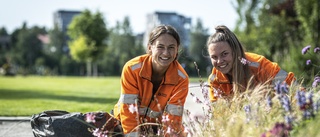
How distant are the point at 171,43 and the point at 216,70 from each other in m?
0.64

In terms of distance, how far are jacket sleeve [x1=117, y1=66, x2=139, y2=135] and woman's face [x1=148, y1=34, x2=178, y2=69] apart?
296 millimetres

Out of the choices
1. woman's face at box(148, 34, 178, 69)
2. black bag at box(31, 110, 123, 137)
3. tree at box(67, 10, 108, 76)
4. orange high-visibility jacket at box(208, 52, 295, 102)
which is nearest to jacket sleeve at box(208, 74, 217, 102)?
orange high-visibility jacket at box(208, 52, 295, 102)

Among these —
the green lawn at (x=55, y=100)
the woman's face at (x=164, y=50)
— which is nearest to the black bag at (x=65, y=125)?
the green lawn at (x=55, y=100)

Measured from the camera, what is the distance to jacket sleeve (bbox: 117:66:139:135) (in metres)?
3.70

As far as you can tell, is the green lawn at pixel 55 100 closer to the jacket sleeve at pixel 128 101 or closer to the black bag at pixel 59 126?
the jacket sleeve at pixel 128 101

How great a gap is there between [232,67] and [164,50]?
0.73 meters

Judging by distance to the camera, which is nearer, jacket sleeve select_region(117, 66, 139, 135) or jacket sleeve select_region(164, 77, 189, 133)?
jacket sleeve select_region(164, 77, 189, 133)

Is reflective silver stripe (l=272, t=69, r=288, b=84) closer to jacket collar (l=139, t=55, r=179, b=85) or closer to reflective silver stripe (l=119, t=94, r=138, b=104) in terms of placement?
jacket collar (l=139, t=55, r=179, b=85)

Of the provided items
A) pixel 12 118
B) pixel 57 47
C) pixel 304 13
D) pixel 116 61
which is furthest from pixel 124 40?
pixel 12 118

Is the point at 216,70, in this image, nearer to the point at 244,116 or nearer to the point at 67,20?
the point at 244,116

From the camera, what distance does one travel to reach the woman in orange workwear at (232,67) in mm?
4012

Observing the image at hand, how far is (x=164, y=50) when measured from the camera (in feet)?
12.7

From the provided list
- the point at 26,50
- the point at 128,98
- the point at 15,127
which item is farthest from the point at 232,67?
the point at 26,50

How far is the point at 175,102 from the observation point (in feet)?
12.4
